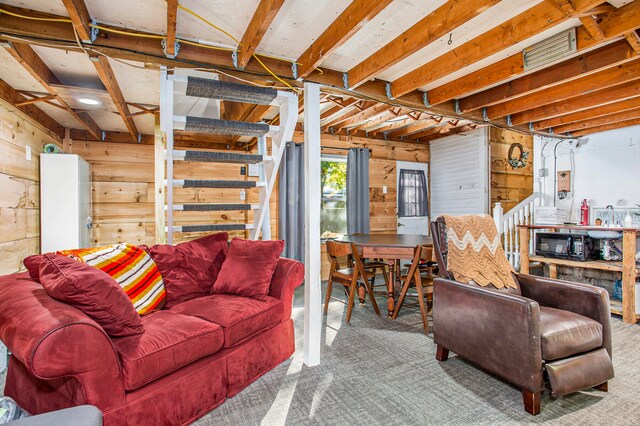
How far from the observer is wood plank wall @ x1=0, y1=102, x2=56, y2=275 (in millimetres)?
2885

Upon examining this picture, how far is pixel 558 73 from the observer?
3113 millimetres

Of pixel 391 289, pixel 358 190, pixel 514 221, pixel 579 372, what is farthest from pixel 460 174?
pixel 579 372

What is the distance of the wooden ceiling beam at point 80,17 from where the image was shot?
1.78 metres

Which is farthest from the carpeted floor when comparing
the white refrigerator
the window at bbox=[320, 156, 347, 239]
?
the window at bbox=[320, 156, 347, 239]

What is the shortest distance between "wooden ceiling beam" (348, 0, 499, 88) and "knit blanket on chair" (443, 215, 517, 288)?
4.14ft

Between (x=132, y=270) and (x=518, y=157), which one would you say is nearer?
(x=132, y=270)

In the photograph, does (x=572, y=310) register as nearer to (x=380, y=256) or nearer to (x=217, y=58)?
(x=380, y=256)

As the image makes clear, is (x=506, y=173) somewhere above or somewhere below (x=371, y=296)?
above

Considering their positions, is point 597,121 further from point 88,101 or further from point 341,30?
point 88,101

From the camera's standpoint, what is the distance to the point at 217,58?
100 inches

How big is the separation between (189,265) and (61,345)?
4.41 ft

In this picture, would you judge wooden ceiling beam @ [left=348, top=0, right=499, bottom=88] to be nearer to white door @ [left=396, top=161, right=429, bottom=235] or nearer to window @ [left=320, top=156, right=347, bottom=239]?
window @ [left=320, top=156, right=347, bottom=239]

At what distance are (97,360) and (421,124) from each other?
187 inches

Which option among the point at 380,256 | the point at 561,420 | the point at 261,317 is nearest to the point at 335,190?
the point at 380,256
